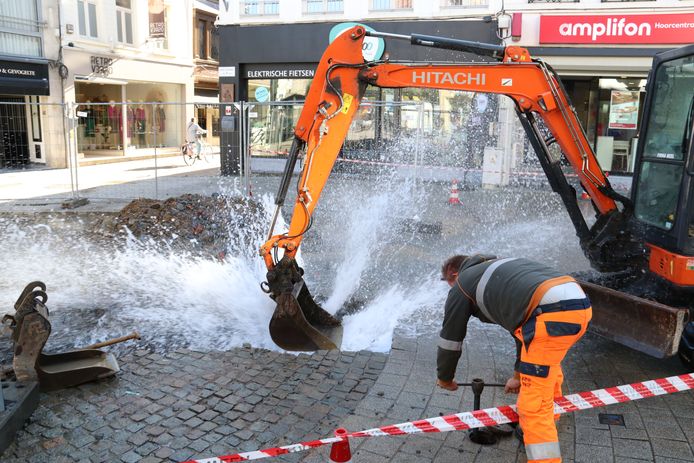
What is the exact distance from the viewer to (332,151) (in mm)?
5039

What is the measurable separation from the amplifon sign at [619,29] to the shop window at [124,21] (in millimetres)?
16132

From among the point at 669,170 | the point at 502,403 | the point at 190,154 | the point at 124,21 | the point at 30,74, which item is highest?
the point at 124,21

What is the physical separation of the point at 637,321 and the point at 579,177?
157 centimetres

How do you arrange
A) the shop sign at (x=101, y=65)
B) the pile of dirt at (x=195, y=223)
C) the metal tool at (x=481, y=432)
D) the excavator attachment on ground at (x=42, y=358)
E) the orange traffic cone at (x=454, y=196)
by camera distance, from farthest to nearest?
the shop sign at (x=101, y=65), the orange traffic cone at (x=454, y=196), the pile of dirt at (x=195, y=223), the excavator attachment on ground at (x=42, y=358), the metal tool at (x=481, y=432)

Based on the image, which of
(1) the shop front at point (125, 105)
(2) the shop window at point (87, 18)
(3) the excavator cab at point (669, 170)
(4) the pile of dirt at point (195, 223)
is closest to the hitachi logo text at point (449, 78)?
(3) the excavator cab at point (669, 170)

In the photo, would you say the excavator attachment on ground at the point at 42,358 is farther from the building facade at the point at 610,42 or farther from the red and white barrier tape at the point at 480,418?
the building facade at the point at 610,42

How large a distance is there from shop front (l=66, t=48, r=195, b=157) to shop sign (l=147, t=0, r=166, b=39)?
4.37ft

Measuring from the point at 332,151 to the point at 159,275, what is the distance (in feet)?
11.8

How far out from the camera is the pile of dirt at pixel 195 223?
912 centimetres

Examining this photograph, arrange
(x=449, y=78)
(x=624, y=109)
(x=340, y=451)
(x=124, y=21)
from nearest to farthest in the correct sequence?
1. (x=340, y=451)
2. (x=449, y=78)
3. (x=624, y=109)
4. (x=124, y=21)

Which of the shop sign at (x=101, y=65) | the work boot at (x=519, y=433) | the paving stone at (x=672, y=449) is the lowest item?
the paving stone at (x=672, y=449)

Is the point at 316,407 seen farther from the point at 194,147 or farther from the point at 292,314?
the point at 194,147

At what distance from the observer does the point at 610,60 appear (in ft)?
47.3

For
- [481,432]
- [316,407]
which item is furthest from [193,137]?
[481,432]
